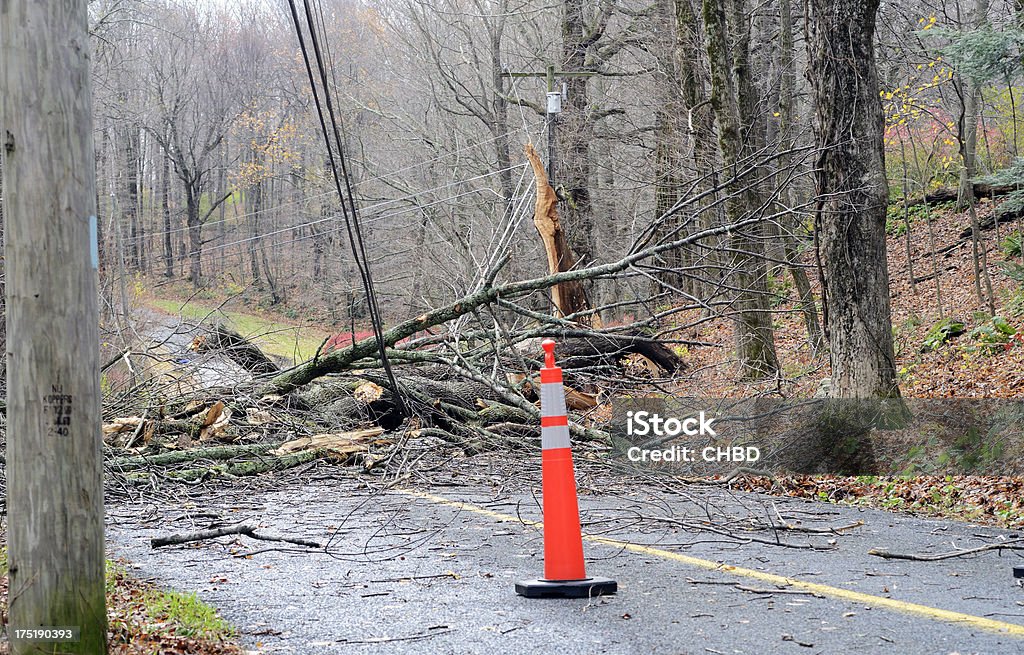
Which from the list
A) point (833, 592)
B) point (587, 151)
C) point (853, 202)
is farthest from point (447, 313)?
point (587, 151)

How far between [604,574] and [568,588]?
0.69m

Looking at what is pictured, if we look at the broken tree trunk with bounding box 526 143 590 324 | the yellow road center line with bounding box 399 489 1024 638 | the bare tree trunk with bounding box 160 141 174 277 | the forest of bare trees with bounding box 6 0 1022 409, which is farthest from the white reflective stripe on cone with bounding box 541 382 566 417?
the bare tree trunk with bounding box 160 141 174 277

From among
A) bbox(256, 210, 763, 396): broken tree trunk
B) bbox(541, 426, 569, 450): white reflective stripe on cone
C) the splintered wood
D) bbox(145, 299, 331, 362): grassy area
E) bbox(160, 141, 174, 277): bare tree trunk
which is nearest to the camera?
bbox(541, 426, 569, 450): white reflective stripe on cone

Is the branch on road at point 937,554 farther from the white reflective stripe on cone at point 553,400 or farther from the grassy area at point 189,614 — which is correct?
the grassy area at point 189,614

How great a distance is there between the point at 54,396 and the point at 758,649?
2.91 m

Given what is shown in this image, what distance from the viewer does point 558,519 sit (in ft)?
17.7

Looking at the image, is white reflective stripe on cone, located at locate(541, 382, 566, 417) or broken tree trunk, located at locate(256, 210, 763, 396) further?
broken tree trunk, located at locate(256, 210, 763, 396)

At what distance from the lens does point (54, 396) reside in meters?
3.90

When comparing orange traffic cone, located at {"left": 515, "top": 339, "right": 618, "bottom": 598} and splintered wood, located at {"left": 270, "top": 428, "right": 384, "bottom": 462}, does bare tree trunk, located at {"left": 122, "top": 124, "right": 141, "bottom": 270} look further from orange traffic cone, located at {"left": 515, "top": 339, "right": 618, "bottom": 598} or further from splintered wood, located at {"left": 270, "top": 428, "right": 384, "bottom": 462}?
orange traffic cone, located at {"left": 515, "top": 339, "right": 618, "bottom": 598}

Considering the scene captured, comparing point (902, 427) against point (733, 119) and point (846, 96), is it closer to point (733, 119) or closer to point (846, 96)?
point (846, 96)

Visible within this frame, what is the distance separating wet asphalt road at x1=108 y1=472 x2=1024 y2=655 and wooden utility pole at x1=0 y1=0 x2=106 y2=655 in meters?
0.92

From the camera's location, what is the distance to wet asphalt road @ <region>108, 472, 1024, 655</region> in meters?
4.46

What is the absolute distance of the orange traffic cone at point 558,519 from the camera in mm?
5367

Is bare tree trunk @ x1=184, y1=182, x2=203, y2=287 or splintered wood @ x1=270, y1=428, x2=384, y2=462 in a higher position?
bare tree trunk @ x1=184, y1=182, x2=203, y2=287
